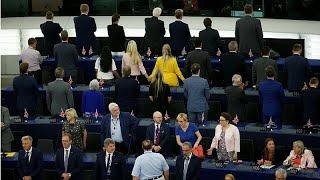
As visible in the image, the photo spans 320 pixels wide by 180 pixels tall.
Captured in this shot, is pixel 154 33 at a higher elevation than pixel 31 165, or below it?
higher

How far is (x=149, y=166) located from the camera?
1127 cm

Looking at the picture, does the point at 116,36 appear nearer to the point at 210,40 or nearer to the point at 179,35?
the point at 179,35

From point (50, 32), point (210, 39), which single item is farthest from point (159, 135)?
point (50, 32)

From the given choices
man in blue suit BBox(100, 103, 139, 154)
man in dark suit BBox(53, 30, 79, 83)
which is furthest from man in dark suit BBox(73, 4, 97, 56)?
man in blue suit BBox(100, 103, 139, 154)

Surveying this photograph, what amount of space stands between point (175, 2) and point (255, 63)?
248 inches

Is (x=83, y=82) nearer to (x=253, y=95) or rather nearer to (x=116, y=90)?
(x=116, y=90)

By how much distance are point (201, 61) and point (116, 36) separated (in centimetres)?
234

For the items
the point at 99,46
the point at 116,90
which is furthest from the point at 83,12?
the point at 116,90

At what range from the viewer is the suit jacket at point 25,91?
14055mm

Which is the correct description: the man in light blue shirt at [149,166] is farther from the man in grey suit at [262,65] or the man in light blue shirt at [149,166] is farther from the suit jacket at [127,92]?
the man in grey suit at [262,65]

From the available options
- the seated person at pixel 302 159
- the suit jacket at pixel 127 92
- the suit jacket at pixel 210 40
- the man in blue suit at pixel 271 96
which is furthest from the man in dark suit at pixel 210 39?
the seated person at pixel 302 159

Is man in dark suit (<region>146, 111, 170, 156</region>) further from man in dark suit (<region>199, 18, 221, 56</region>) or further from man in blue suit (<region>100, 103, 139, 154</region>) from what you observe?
man in dark suit (<region>199, 18, 221, 56</region>)

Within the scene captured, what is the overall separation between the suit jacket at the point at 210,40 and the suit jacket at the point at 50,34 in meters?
3.08

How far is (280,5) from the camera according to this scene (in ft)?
62.2
